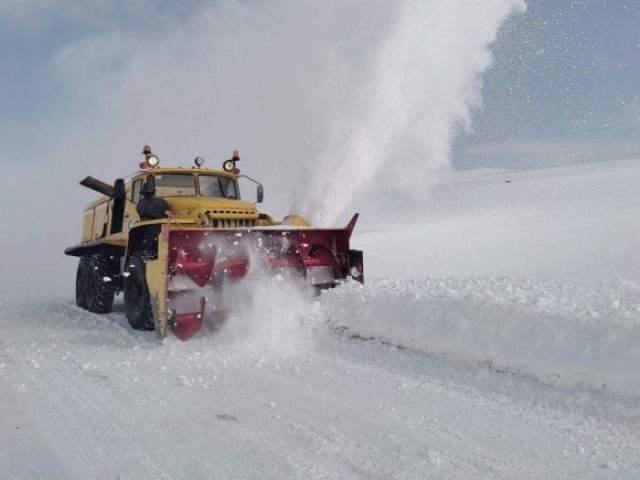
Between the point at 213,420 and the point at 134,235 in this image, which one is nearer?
the point at 213,420

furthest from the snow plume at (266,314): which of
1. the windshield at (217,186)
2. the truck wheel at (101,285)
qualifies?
the truck wheel at (101,285)

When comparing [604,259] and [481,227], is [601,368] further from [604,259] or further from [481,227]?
[481,227]

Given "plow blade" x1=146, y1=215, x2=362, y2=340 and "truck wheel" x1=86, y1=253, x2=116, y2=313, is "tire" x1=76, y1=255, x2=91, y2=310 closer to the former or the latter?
"truck wheel" x1=86, y1=253, x2=116, y2=313

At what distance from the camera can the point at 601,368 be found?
346cm

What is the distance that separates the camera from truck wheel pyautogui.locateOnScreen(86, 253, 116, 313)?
28.8 feet

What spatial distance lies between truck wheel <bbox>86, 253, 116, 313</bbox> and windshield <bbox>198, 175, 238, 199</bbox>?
96.4 inches

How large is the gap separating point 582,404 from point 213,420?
7.71ft

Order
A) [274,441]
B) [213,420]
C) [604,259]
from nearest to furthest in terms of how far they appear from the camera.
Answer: [274,441], [213,420], [604,259]

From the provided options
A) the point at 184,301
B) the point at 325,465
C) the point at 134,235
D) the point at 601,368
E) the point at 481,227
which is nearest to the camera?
the point at 325,465

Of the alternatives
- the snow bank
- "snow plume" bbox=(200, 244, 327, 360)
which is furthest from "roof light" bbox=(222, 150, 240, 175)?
the snow bank

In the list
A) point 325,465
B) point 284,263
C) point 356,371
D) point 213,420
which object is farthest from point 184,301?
point 325,465

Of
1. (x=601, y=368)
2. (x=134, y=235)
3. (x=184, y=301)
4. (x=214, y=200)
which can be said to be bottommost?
(x=601, y=368)

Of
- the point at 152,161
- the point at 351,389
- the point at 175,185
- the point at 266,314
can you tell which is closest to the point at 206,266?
the point at 266,314

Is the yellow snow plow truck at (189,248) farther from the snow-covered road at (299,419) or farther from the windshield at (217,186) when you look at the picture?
the snow-covered road at (299,419)
